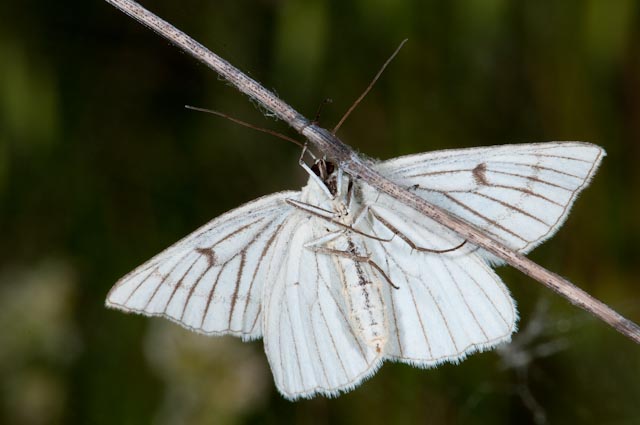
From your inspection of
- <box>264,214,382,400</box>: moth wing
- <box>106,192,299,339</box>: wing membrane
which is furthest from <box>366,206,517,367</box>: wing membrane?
<box>106,192,299,339</box>: wing membrane

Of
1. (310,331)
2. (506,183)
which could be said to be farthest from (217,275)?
(506,183)

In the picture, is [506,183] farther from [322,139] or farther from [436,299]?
[322,139]

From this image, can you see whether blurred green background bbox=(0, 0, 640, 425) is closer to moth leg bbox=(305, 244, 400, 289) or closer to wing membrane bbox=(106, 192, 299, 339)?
wing membrane bbox=(106, 192, 299, 339)

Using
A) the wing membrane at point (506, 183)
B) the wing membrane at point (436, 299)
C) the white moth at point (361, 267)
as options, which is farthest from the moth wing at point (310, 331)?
the wing membrane at point (506, 183)

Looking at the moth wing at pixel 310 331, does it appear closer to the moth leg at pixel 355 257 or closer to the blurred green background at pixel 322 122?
the moth leg at pixel 355 257

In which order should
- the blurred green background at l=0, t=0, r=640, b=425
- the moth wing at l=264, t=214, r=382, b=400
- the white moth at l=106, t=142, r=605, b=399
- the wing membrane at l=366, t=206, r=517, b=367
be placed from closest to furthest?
the white moth at l=106, t=142, r=605, b=399 → the wing membrane at l=366, t=206, r=517, b=367 → the moth wing at l=264, t=214, r=382, b=400 → the blurred green background at l=0, t=0, r=640, b=425

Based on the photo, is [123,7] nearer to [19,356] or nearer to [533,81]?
[19,356]
